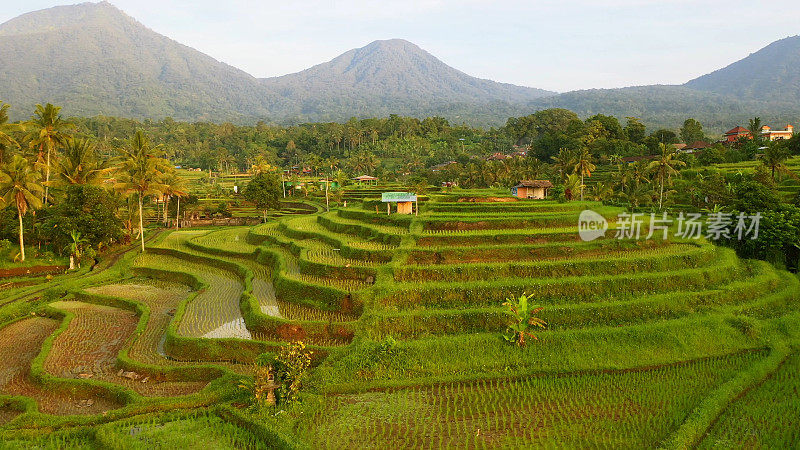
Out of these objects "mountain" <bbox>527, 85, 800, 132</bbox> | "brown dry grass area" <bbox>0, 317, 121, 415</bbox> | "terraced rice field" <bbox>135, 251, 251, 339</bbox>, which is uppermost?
"mountain" <bbox>527, 85, 800, 132</bbox>

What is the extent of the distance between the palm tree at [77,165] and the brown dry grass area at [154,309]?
8807 millimetres

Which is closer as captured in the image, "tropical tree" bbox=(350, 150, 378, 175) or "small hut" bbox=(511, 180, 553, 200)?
Result: "small hut" bbox=(511, 180, 553, 200)

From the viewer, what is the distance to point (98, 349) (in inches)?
512

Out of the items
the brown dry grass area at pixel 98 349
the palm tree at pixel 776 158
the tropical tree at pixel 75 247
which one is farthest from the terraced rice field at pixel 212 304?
the palm tree at pixel 776 158

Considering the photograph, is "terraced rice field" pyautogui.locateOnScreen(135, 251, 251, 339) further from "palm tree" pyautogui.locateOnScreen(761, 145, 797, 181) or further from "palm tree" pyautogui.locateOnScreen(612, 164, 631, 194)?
"palm tree" pyautogui.locateOnScreen(761, 145, 797, 181)

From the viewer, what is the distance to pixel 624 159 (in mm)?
49344

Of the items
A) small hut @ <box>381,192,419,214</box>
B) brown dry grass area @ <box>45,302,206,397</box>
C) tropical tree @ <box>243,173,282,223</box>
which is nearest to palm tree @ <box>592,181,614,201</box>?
small hut @ <box>381,192,419,214</box>

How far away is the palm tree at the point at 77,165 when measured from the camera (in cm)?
2367

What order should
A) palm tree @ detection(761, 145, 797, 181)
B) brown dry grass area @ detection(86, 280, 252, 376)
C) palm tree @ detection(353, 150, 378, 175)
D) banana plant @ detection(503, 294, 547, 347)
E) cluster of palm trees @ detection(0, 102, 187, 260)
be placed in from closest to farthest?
banana plant @ detection(503, 294, 547, 347) → brown dry grass area @ detection(86, 280, 252, 376) → cluster of palm trees @ detection(0, 102, 187, 260) → palm tree @ detection(761, 145, 797, 181) → palm tree @ detection(353, 150, 378, 175)

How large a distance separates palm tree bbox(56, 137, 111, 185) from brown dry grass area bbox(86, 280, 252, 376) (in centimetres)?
881

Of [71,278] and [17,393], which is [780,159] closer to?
[17,393]

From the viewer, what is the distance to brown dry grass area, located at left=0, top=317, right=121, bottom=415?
9977 mm

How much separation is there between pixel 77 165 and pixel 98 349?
15702mm

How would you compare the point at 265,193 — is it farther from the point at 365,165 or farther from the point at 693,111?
the point at 693,111
